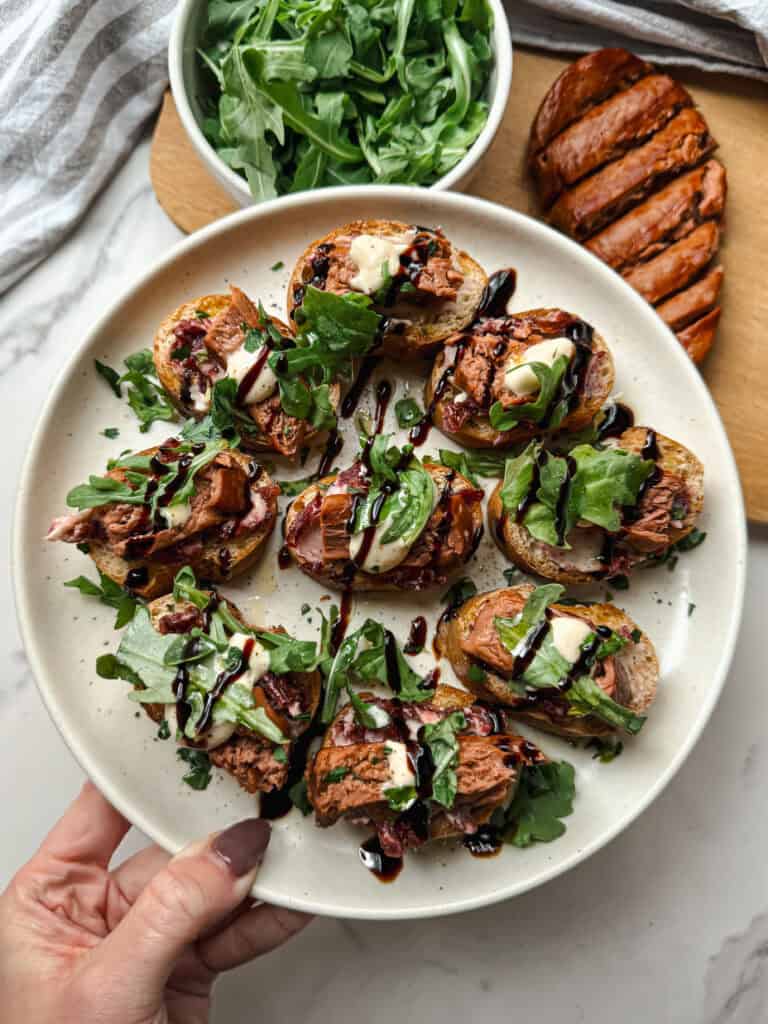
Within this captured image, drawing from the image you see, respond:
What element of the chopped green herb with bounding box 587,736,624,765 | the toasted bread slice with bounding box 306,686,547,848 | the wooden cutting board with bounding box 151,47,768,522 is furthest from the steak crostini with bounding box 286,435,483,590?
the wooden cutting board with bounding box 151,47,768,522

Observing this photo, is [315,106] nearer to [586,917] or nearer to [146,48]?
[146,48]

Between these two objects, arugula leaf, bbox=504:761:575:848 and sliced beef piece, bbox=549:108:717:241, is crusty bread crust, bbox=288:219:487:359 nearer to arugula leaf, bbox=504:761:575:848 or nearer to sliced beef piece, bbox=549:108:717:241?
sliced beef piece, bbox=549:108:717:241

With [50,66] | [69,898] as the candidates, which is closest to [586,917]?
[69,898]

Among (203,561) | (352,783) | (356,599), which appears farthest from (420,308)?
(352,783)

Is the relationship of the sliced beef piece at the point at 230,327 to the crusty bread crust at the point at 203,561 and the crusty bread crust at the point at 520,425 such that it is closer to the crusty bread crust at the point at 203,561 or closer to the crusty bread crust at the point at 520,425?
the crusty bread crust at the point at 203,561

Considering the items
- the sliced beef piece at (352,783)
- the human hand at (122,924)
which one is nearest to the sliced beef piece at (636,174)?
the sliced beef piece at (352,783)

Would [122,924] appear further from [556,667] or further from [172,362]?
[172,362]

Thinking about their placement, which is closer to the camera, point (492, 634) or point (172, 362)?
point (492, 634)
